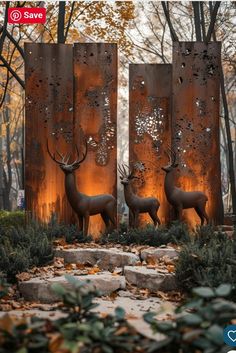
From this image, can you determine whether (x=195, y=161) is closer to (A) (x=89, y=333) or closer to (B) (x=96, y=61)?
(B) (x=96, y=61)

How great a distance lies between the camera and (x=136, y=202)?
9.48 metres

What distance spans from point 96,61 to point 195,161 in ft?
9.40

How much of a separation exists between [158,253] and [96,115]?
3.53 meters

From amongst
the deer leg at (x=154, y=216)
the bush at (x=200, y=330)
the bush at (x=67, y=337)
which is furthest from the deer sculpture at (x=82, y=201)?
the bush at (x=200, y=330)

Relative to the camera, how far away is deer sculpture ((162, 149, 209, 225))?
375 inches

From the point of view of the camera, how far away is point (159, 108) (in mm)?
10289

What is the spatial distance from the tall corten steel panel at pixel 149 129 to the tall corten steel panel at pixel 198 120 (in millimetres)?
251

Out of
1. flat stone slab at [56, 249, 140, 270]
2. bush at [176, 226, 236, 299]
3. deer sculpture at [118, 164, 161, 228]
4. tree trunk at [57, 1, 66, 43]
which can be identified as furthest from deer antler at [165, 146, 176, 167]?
tree trunk at [57, 1, 66, 43]

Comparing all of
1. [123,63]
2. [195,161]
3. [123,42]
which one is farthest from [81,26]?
[195,161]

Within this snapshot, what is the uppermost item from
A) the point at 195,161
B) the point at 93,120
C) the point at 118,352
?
the point at 93,120

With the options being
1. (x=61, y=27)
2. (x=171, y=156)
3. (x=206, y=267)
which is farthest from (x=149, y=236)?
(x=61, y=27)

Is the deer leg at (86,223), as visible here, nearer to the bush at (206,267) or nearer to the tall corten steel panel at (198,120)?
the tall corten steel panel at (198,120)

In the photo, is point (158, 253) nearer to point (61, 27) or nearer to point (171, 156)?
point (171, 156)

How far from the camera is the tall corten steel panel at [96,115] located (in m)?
9.90
